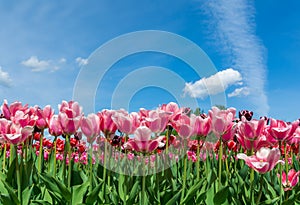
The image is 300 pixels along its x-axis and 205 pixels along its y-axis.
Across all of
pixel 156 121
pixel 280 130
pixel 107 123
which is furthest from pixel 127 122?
pixel 280 130

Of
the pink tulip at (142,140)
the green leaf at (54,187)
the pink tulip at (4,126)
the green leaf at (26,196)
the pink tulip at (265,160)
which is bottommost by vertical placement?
the green leaf at (26,196)

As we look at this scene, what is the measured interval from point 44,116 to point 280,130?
71.7 inches

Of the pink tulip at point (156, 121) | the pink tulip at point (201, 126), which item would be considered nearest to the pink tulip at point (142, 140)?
the pink tulip at point (156, 121)

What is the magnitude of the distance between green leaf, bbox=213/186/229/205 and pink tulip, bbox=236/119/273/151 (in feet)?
1.50

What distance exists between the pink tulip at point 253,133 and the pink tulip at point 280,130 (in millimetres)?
97

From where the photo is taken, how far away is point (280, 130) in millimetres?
2975

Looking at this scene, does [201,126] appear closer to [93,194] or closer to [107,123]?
[107,123]

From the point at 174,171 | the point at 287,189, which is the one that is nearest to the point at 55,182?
the point at 174,171

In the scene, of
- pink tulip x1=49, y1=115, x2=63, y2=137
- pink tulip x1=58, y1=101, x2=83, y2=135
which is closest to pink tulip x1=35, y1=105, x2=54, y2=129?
pink tulip x1=49, y1=115, x2=63, y2=137

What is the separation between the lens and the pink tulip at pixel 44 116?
2.89 m

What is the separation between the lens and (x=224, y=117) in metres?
2.89

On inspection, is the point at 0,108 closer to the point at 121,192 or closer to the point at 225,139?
the point at 121,192

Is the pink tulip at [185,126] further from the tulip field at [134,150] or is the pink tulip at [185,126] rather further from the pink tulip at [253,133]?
the pink tulip at [253,133]

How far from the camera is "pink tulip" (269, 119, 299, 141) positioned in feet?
9.78
